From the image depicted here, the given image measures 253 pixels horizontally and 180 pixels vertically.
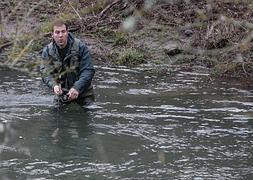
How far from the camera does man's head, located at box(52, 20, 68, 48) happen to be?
9.30m

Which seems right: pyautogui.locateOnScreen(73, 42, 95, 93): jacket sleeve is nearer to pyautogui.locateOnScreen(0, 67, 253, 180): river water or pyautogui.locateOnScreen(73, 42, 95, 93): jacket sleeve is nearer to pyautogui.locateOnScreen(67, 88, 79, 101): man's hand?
pyautogui.locateOnScreen(67, 88, 79, 101): man's hand

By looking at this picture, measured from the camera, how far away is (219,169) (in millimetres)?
7617

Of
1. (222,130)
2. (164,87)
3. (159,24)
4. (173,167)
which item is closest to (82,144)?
(173,167)

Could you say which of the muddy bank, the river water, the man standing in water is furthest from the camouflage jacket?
the muddy bank

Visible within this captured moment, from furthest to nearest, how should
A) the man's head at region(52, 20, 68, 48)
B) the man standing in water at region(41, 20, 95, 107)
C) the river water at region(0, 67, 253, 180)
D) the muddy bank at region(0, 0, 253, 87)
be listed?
the muddy bank at region(0, 0, 253, 87) < the man standing in water at region(41, 20, 95, 107) < the man's head at region(52, 20, 68, 48) < the river water at region(0, 67, 253, 180)

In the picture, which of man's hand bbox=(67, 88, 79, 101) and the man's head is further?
man's hand bbox=(67, 88, 79, 101)

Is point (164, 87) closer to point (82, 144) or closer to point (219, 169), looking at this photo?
point (82, 144)

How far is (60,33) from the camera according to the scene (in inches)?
372

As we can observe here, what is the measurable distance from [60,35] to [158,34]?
21.3 ft

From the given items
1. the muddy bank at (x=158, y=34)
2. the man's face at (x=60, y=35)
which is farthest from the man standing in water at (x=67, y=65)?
the muddy bank at (x=158, y=34)

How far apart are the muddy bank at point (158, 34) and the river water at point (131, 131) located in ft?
3.80

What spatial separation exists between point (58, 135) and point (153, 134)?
1383 mm

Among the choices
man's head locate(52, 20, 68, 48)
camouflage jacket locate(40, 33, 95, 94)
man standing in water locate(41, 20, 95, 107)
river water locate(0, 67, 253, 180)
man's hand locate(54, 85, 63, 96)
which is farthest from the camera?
camouflage jacket locate(40, 33, 95, 94)

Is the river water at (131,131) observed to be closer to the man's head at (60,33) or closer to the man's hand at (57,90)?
the man's hand at (57,90)
